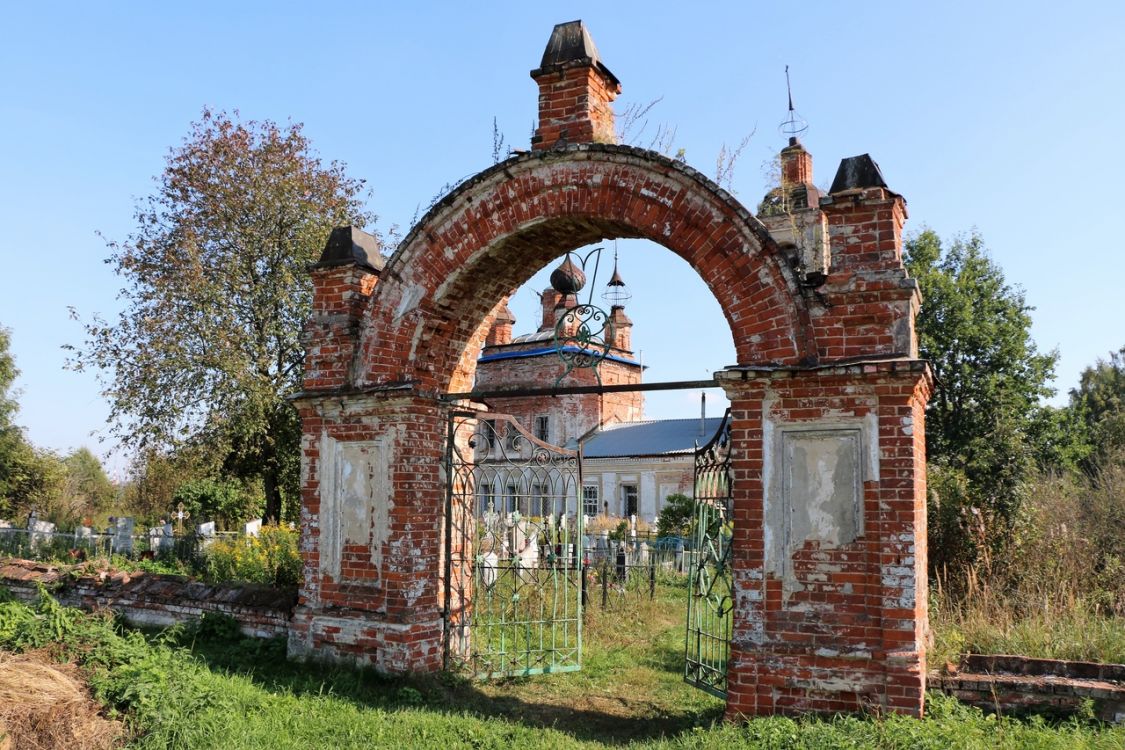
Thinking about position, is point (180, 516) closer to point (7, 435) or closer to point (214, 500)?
point (214, 500)

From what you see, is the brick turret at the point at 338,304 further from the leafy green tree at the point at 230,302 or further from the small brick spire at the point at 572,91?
the leafy green tree at the point at 230,302

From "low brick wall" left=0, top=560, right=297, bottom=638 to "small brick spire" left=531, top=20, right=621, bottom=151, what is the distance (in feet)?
18.3

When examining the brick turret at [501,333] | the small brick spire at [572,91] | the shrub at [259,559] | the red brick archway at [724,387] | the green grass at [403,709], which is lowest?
the green grass at [403,709]

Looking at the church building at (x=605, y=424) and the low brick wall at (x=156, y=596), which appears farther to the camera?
the church building at (x=605, y=424)

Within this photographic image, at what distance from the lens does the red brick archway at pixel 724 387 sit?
561cm

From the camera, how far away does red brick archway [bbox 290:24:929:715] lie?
18.4 feet

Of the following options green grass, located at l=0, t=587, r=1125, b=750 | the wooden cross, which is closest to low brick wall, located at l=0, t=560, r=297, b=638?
green grass, located at l=0, t=587, r=1125, b=750

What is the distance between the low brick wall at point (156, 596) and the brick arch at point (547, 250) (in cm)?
278

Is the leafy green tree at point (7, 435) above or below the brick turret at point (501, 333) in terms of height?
below

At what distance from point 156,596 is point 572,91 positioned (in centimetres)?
749

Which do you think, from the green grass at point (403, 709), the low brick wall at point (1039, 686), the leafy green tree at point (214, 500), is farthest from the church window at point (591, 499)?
the low brick wall at point (1039, 686)

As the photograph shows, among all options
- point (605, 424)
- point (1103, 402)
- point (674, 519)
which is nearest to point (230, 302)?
point (674, 519)

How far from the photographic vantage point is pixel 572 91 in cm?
730

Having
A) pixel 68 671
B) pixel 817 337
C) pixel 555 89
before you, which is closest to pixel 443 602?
pixel 68 671
